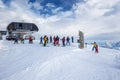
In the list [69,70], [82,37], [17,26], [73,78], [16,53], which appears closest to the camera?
[73,78]

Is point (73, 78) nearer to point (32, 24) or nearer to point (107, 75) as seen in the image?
point (107, 75)

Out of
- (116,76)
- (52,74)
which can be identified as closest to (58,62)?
(52,74)

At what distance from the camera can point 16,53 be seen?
964 inches

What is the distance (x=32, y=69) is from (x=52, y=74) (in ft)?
7.29

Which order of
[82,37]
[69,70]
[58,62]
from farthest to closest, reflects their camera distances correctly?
[82,37]
[58,62]
[69,70]

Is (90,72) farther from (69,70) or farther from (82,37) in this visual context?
(82,37)

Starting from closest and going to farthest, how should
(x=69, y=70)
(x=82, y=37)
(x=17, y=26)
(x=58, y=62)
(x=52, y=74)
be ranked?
(x=52, y=74) → (x=69, y=70) → (x=58, y=62) → (x=82, y=37) → (x=17, y=26)

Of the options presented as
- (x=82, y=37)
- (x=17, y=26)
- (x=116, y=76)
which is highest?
(x=17, y=26)

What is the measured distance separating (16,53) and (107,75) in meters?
14.7

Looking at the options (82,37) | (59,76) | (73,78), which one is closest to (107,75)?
(73,78)

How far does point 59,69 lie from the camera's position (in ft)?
50.0

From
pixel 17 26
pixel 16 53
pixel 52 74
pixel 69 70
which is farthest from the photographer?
pixel 17 26

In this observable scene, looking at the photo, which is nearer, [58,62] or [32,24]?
[58,62]

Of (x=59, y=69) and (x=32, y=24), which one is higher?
(x=32, y=24)
